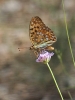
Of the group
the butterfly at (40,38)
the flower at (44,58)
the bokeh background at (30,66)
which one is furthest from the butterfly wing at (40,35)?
the bokeh background at (30,66)

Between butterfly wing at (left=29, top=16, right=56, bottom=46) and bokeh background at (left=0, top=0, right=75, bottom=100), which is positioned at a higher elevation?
butterfly wing at (left=29, top=16, right=56, bottom=46)

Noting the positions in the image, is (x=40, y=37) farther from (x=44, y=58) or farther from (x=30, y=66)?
(x=30, y=66)

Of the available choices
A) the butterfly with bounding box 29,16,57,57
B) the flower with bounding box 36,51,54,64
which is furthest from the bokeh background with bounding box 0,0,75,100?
the flower with bounding box 36,51,54,64

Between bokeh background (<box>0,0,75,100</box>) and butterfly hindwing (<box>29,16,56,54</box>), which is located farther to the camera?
bokeh background (<box>0,0,75,100</box>)

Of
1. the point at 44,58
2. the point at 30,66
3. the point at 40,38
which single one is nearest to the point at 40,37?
the point at 40,38

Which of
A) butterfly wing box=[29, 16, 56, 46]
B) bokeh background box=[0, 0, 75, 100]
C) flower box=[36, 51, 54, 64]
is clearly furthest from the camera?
bokeh background box=[0, 0, 75, 100]

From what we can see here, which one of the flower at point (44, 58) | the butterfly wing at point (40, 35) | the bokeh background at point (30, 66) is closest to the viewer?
the flower at point (44, 58)

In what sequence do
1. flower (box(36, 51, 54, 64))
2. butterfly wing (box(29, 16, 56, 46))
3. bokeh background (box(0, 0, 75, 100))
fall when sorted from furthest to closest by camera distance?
1. bokeh background (box(0, 0, 75, 100))
2. butterfly wing (box(29, 16, 56, 46))
3. flower (box(36, 51, 54, 64))

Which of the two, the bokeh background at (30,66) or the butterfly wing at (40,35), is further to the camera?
the bokeh background at (30,66)

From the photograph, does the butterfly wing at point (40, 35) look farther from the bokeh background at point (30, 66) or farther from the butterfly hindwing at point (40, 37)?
the bokeh background at point (30, 66)

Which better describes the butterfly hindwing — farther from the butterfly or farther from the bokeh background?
the bokeh background

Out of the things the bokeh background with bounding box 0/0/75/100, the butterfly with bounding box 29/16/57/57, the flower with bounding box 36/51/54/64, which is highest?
the butterfly with bounding box 29/16/57/57

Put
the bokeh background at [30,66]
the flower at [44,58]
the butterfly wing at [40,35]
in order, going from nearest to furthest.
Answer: the flower at [44,58], the butterfly wing at [40,35], the bokeh background at [30,66]
